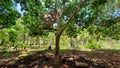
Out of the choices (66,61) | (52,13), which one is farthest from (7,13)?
(66,61)

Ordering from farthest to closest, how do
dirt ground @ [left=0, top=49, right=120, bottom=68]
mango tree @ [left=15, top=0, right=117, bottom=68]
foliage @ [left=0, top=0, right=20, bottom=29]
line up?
dirt ground @ [left=0, top=49, right=120, bottom=68] → mango tree @ [left=15, top=0, right=117, bottom=68] → foliage @ [left=0, top=0, right=20, bottom=29]

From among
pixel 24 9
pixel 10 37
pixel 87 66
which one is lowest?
pixel 87 66

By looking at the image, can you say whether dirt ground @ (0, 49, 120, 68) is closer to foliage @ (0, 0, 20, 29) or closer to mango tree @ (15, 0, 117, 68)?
mango tree @ (15, 0, 117, 68)

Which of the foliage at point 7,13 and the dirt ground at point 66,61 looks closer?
the foliage at point 7,13

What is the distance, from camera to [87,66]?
970 cm

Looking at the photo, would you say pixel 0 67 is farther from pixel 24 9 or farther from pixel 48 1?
pixel 48 1

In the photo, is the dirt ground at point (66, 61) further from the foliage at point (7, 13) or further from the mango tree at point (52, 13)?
the foliage at point (7, 13)

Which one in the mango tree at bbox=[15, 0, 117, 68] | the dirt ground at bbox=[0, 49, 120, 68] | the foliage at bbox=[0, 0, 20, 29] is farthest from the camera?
the dirt ground at bbox=[0, 49, 120, 68]

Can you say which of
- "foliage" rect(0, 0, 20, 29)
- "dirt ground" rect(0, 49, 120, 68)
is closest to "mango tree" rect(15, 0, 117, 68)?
"foliage" rect(0, 0, 20, 29)

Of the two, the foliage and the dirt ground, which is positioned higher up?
Result: the foliage

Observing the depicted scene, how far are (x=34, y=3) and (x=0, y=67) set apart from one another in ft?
13.9

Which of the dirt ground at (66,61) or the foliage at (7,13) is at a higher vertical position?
the foliage at (7,13)

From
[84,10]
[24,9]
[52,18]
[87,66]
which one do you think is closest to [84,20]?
[84,10]

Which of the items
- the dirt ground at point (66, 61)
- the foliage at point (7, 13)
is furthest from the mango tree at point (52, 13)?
the dirt ground at point (66, 61)
